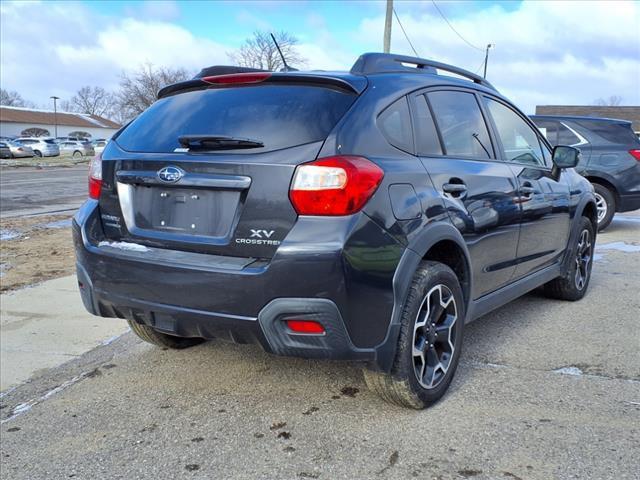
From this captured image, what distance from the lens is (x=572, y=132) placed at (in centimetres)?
963

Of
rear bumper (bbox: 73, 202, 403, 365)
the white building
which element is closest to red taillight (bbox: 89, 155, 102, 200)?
rear bumper (bbox: 73, 202, 403, 365)

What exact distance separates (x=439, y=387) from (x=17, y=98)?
420ft

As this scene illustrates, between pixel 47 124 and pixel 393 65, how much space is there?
282 ft

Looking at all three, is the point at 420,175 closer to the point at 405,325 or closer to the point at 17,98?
the point at 405,325

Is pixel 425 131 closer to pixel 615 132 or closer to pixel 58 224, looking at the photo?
pixel 615 132

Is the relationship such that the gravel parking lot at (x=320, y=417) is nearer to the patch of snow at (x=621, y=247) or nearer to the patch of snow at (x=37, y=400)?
the patch of snow at (x=37, y=400)

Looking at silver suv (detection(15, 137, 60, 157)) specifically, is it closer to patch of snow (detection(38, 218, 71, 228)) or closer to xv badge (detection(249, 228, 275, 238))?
patch of snow (detection(38, 218, 71, 228))

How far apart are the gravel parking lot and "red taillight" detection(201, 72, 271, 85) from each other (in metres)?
1.71

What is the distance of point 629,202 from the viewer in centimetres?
934

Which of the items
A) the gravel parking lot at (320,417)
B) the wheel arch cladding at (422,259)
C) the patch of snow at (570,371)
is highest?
the wheel arch cladding at (422,259)

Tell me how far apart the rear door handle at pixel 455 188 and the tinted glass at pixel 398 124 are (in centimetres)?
30

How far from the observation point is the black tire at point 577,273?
515 centimetres

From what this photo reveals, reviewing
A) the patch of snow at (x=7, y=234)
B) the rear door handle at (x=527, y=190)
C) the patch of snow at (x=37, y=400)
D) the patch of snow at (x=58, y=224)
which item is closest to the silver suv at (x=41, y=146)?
the patch of snow at (x=58, y=224)

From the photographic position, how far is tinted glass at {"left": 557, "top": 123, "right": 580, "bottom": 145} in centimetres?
964
